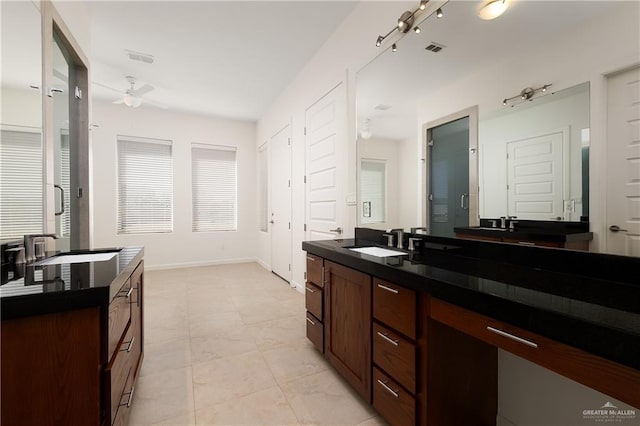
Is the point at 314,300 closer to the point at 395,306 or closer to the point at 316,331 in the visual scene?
the point at 316,331

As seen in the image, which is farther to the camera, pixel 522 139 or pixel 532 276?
pixel 522 139

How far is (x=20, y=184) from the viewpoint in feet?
5.23

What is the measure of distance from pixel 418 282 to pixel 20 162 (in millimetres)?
2265

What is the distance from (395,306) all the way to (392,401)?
0.47 metres

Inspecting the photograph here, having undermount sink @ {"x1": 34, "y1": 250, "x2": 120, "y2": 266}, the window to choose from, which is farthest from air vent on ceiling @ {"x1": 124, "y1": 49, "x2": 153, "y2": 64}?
undermount sink @ {"x1": 34, "y1": 250, "x2": 120, "y2": 266}

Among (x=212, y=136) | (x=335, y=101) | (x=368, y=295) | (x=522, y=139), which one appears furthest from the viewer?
(x=212, y=136)

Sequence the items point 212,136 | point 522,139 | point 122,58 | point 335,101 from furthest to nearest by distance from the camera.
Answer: point 212,136, point 122,58, point 335,101, point 522,139

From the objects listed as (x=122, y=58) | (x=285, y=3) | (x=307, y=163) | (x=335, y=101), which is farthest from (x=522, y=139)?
(x=122, y=58)

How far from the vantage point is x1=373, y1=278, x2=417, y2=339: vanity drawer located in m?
1.22

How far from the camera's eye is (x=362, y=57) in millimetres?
2480

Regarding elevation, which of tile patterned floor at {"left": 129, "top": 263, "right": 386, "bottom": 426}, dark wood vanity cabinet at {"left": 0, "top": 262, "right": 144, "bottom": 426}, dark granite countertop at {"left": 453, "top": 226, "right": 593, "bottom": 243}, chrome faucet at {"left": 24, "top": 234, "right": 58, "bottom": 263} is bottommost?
tile patterned floor at {"left": 129, "top": 263, "right": 386, "bottom": 426}

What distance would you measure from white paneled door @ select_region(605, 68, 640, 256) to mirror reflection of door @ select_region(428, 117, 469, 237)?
622 mm

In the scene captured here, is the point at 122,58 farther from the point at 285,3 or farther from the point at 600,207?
the point at 600,207

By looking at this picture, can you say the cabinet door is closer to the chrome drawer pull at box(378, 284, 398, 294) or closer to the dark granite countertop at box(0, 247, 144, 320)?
the chrome drawer pull at box(378, 284, 398, 294)
